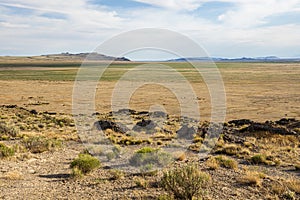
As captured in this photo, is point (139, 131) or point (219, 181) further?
point (139, 131)

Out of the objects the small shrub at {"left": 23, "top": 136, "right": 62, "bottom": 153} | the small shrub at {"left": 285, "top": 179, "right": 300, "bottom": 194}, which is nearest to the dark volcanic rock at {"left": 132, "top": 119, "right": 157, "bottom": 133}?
the small shrub at {"left": 23, "top": 136, "right": 62, "bottom": 153}

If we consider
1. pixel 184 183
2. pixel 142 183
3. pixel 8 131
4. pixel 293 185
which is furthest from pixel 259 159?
pixel 8 131

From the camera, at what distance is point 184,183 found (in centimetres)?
947

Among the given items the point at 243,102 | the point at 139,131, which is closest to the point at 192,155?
the point at 139,131

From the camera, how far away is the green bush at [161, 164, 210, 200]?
9375 mm

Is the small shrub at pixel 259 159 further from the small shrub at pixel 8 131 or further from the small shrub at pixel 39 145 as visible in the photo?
the small shrub at pixel 8 131

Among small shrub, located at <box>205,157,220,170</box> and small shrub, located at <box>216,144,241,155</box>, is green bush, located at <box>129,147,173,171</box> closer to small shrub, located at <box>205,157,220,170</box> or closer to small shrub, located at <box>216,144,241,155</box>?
small shrub, located at <box>205,157,220,170</box>

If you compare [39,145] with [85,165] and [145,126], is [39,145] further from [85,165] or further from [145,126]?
[145,126]

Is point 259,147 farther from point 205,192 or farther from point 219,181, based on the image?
point 205,192

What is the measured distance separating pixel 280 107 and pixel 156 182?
39.3m

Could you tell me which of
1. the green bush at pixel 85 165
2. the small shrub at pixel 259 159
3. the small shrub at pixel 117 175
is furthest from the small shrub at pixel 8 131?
the small shrub at pixel 259 159

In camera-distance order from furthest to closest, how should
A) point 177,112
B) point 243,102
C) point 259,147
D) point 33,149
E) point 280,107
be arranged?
point 243,102 → point 280,107 → point 177,112 → point 259,147 → point 33,149

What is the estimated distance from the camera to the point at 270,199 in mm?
9906

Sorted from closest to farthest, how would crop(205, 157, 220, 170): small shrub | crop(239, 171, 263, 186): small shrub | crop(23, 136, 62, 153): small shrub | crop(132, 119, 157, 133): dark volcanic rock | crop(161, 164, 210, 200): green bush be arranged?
crop(161, 164, 210, 200): green bush, crop(239, 171, 263, 186): small shrub, crop(205, 157, 220, 170): small shrub, crop(23, 136, 62, 153): small shrub, crop(132, 119, 157, 133): dark volcanic rock
